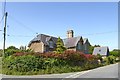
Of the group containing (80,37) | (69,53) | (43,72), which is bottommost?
(43,72)

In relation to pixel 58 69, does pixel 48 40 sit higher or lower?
higher

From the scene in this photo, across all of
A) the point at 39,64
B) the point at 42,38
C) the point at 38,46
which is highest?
the point at 42,38

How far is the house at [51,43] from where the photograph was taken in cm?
5253

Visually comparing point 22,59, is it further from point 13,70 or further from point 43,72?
point 43,72

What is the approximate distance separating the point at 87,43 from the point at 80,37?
6733mm

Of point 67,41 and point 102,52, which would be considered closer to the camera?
point 67,41

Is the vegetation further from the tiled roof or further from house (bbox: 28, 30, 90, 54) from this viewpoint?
the tiled roof

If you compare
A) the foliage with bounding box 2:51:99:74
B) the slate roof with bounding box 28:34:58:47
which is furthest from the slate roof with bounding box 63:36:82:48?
the foliage with bounding box 2:51:99:74

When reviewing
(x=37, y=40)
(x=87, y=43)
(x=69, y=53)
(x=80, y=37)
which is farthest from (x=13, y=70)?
(x=87, y=43)

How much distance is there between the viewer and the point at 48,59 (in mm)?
28484

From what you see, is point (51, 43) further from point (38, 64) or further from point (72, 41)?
point (38, 64)

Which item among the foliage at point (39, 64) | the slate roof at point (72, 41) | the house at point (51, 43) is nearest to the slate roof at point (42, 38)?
the house at point (51, 43)

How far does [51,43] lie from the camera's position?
54125 mm

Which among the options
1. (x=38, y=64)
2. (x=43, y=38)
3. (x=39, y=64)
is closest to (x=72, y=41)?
(x=43, y=38)
